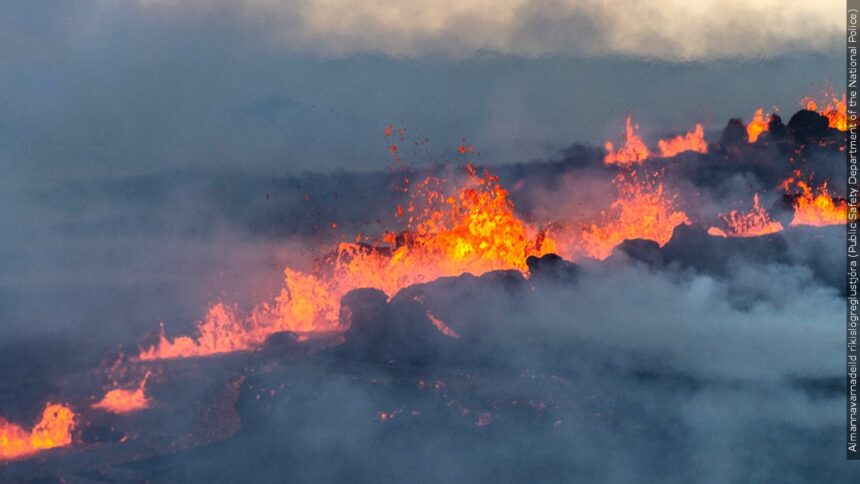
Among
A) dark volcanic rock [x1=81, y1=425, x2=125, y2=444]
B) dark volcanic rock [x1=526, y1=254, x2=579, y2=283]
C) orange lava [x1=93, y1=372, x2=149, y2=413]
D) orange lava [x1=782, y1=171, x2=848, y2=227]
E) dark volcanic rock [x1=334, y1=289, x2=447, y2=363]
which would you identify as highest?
orange lava [x1=782, y1=171, x2=848, y2=227]

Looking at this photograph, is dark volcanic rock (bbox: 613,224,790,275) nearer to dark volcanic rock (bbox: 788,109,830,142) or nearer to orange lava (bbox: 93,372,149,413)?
dark volcanic rock (bbox: 788,109,830,142)

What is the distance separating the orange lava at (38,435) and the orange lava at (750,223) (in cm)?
3845

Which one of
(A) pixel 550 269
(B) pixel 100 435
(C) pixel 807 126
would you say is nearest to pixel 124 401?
(B) pixel 100 435

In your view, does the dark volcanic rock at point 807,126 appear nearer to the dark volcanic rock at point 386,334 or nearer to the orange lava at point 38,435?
the dark volcanic rock at point 386,334

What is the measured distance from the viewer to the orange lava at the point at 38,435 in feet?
182

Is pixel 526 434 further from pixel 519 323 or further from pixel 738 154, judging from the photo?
pixel 738 154

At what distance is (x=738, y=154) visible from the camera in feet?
284

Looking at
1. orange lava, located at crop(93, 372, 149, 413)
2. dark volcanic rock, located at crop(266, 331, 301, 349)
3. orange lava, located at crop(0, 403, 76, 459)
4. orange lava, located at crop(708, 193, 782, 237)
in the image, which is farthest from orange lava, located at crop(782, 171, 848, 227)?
orange lava, located at crop(0, 403, 76, 459)

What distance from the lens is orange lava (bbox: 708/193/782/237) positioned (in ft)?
254

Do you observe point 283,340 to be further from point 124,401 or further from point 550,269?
point 550,269

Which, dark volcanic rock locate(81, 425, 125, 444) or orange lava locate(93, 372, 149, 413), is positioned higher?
orange lava locate(93, 372, 149, 413)

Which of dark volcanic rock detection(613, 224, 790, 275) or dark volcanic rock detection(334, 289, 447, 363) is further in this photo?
dark volcanic rock detection(613, 224, 790, 275)

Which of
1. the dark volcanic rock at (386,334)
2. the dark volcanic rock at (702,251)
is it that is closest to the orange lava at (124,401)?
the dark volcanic rock at (386,334)

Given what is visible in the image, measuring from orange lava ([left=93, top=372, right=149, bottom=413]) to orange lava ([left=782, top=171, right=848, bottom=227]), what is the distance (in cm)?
3963
